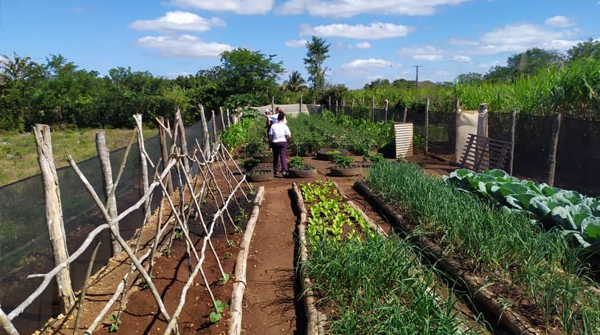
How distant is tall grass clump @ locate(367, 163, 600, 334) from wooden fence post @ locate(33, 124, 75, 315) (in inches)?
135

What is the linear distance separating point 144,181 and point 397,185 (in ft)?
11.6

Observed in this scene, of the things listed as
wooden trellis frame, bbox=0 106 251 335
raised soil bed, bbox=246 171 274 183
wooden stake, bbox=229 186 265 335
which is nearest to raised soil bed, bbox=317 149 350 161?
raised soil bed, bbox=246 171 274 183

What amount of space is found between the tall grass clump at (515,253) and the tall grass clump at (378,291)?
63cm

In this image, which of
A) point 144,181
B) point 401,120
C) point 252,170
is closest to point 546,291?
point 144,181

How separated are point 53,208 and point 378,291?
2707mm

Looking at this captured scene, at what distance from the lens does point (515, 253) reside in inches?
148

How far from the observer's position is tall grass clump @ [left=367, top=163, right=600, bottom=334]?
9.75 ft

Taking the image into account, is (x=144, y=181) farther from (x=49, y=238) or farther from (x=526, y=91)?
(x=526, y=91)

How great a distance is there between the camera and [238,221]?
6.20 metres

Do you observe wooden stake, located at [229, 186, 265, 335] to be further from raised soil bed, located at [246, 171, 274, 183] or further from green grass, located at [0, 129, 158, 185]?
green grass, located at [0, 129, 158, 185]

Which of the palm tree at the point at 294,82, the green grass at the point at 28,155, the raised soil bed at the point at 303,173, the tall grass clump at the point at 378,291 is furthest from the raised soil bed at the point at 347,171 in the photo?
the palm tree at the point at 294,82

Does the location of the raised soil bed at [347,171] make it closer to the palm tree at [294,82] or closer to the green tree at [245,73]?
the green tree at [245,73]

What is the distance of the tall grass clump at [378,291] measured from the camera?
105 inches

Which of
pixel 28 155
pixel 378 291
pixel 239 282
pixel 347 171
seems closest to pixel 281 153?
pixel 347 171
